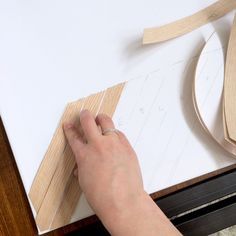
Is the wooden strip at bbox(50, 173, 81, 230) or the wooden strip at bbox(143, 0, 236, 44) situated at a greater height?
the wooden strip at bbox(143, 0, 236, 44)

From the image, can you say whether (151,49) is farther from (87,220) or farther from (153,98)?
(87,220)

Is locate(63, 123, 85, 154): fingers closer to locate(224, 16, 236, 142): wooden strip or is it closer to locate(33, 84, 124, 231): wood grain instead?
locate(33, 84, 124, 231): wood grain

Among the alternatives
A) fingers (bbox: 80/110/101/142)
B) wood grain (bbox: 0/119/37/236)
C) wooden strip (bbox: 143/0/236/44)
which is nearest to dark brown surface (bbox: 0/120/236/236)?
wood grain (bbox: 0/119/37/236)

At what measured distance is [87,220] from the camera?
0.56 m

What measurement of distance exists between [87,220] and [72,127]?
0.44 feet

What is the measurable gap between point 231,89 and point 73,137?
24 cm

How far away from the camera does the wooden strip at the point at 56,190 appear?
1.70 feet

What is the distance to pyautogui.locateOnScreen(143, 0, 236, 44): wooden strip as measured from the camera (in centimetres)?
58

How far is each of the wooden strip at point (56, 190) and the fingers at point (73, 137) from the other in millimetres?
15

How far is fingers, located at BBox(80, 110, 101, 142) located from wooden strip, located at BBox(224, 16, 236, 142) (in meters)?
0.19

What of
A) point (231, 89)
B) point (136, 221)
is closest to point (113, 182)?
point (136, 221)

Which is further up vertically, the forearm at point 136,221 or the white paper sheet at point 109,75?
the white paper sheet at point 109,75

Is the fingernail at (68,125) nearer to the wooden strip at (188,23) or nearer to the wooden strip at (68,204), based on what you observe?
the wooden strip at (68,204)

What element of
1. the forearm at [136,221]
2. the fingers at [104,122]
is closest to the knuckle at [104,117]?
the fingers at [104,122]
